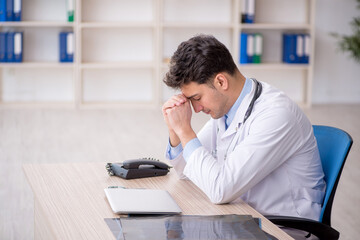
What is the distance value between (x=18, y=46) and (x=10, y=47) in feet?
0.28

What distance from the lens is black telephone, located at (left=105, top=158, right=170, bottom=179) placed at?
84.2 inches

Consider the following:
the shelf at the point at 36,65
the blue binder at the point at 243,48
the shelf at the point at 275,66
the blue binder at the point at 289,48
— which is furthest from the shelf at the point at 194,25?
the shelf at the point at 36,65

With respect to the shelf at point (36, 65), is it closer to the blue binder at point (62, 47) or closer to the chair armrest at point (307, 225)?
the blue binder at point (62, 47)

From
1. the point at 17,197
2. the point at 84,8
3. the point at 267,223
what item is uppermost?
the point at 84,8

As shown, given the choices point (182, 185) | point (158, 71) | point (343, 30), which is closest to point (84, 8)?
point (158, 71)

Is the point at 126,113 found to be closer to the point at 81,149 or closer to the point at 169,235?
the point at 81,149

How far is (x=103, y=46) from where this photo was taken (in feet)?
22.9

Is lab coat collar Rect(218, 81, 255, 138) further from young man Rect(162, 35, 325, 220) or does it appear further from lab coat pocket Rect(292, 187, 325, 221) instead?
lab coat pocket Rect(292, 187, 325, 221)

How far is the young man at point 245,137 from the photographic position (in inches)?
74.7

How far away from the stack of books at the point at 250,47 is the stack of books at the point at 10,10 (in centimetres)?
251

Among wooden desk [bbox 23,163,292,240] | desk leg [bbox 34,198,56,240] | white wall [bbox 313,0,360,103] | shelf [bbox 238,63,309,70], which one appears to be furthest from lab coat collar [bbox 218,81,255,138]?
white wall [bbox 313,0,360,103]

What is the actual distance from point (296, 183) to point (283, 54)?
205 inches

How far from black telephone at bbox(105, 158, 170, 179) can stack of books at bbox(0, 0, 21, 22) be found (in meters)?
4.75

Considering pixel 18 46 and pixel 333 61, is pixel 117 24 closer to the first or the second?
pixel 18 46
